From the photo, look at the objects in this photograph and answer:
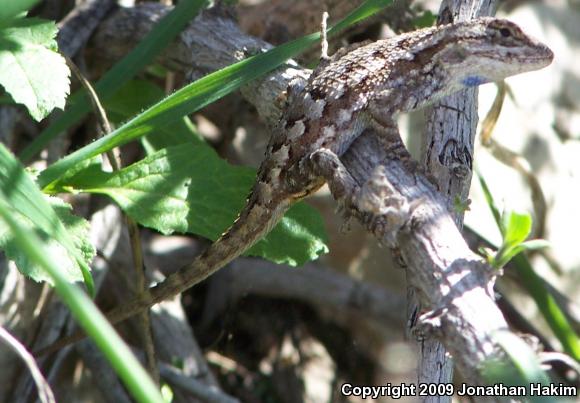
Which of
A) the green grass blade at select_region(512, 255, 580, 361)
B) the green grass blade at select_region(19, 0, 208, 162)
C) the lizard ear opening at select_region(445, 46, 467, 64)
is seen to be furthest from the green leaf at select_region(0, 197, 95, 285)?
the green grass blade at select_region(512, 255, 580, 361)

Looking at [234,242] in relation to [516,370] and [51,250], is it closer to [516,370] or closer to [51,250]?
[51,250]

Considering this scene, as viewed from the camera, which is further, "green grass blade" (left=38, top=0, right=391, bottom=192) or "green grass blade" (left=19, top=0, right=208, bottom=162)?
"green grass blade" (left=19, top=0, right=208, bottom=162)

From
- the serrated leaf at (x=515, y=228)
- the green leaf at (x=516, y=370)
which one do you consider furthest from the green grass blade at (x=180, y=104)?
the green leaf at (x=516, y=370)

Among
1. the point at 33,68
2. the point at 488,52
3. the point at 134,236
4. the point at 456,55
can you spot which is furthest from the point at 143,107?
the point at 488,52

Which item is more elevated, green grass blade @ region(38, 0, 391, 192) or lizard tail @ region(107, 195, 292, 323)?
green grass blade @ region(38, 0, 391, 192)

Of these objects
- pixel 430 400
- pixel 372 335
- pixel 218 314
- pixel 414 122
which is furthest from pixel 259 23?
pixel 430 400

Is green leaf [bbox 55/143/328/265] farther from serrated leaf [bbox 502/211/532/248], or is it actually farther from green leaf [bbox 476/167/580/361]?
serrated leaf [bbox 502/211/532/248]
